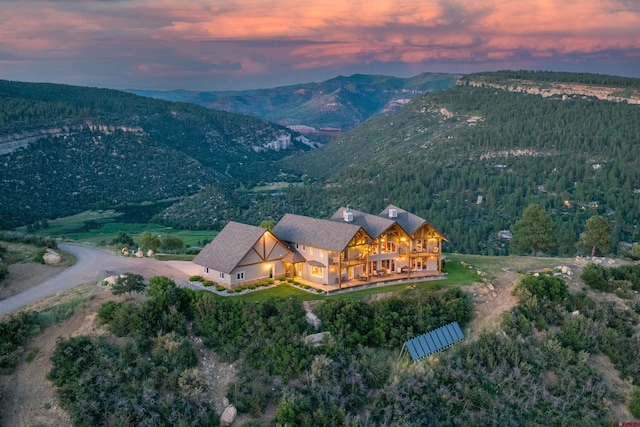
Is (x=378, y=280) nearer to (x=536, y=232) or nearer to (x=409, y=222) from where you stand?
(x=409, y=222)

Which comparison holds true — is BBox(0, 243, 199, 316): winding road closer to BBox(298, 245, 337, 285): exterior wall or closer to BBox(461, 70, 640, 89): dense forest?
BBox(298, 245, 337, 285): exterior wall

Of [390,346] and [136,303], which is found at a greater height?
[136,303]

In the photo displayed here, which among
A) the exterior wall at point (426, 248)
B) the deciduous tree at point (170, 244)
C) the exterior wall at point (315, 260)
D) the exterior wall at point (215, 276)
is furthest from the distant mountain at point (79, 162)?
the exterior wall at point (426, 248)

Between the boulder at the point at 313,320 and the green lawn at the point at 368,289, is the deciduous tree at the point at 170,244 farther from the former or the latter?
the boulder at the point at 313,320

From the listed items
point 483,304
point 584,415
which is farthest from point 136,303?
point 584,415

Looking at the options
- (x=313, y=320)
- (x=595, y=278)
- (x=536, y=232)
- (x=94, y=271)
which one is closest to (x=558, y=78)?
(x=536, y=232)

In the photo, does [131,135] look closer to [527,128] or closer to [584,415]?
[527,128]

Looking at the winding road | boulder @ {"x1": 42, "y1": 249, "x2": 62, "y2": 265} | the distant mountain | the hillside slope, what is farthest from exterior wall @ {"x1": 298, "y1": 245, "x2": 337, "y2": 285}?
the distant mountain
